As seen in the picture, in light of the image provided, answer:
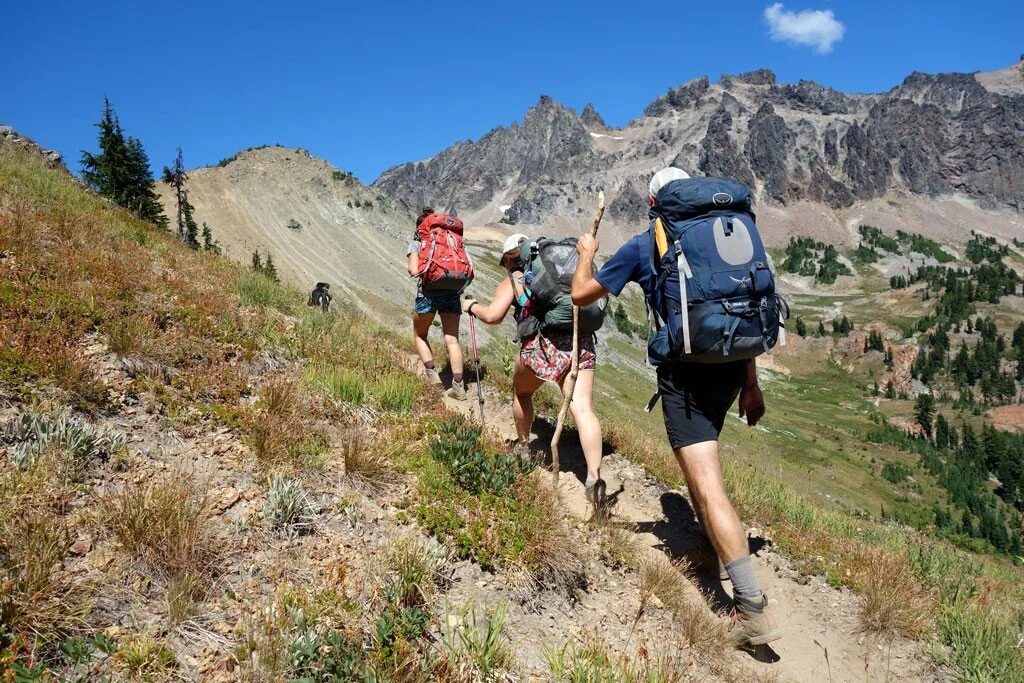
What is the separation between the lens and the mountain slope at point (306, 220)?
41941 millimetres

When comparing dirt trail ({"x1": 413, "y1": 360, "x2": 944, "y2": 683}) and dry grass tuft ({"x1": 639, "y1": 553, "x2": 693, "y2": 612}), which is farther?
dry grass tuft ({"x1": 639, "y1": 553, "x2": 693, "y2": 612})

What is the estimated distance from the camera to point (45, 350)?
160 inches

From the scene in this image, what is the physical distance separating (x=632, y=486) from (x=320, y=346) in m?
3.92

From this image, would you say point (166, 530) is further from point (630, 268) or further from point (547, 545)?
point (630, 268)

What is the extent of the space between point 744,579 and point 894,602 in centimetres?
149

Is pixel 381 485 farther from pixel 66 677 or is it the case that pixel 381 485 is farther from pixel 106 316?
pixel 106 316

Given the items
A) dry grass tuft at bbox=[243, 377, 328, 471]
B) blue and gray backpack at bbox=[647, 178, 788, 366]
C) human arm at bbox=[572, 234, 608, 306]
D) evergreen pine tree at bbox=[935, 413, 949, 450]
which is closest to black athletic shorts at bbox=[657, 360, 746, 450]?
blue and gray backpack at bbox=[647, 178, 788, 366]

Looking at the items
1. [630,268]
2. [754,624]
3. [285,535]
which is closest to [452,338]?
[630,268]

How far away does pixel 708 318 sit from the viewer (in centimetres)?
350

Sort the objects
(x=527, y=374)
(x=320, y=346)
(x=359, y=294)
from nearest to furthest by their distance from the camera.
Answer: (x=527, y=374) < (x=320, y=346) < (x=359, y=294)

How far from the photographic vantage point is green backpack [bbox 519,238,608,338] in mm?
5293

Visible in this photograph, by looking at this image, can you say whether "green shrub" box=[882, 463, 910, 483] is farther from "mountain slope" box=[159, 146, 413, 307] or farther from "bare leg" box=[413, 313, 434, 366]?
"bare leg" box=[413, 313, 434, 366]

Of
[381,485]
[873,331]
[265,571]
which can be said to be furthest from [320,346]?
[873,331]

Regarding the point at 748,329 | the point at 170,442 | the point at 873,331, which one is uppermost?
the point at 748,329
